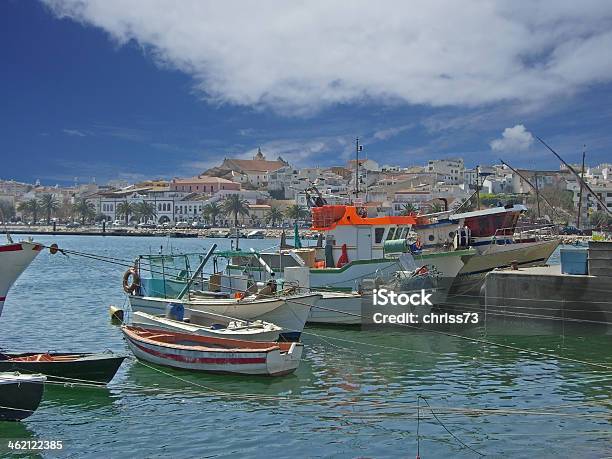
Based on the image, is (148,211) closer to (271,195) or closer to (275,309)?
(271,195)

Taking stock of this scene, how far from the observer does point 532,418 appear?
529 inches

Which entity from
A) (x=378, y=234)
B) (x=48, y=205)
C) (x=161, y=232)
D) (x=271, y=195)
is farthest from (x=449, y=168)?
(x=378, y=234)

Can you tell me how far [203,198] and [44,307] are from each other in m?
147

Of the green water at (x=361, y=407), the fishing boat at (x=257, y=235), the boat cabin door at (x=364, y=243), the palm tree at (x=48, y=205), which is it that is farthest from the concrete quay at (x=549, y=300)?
the palm tree at (x=48, y=205)

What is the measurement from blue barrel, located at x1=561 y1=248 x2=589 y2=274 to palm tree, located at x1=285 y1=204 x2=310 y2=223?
5478 inches

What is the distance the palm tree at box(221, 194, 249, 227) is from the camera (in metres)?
165

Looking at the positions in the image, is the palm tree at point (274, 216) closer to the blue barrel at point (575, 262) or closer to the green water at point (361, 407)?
the green water at point (361, 407)

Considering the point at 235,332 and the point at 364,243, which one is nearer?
the point at 235,332

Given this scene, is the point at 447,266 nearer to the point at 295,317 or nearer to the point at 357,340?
the point at 357,340

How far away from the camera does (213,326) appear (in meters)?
19.2

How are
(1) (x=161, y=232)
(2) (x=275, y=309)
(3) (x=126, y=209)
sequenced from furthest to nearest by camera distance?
(3) (x=126, y=209) < (1) (x=161, y=232) < (2) (x=275, y=309)

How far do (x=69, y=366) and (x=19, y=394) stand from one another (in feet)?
6.64

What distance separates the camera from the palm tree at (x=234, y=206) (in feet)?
542

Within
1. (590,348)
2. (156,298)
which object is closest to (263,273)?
(156,298)
